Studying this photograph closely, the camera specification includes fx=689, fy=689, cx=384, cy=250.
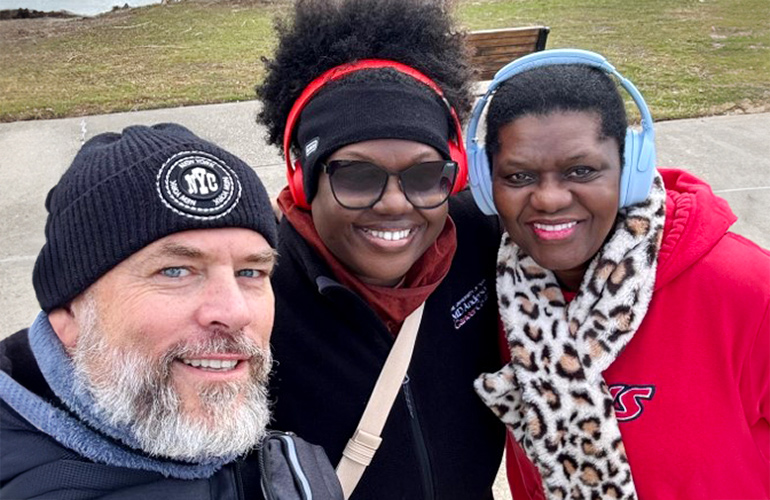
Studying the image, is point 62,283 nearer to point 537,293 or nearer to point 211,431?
point 211,431

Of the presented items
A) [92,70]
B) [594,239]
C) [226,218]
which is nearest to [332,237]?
[226,218]

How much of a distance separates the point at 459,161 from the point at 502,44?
197 inches

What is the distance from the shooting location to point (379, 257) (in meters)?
2.14

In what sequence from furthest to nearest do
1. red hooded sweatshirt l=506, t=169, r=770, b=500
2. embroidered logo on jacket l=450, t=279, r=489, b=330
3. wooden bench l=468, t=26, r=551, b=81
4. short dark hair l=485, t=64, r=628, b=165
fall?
wooden bench l=468, t=26, r=551, b=81, embroidered logo on jacket l=450, t=279, r=489, b=330, short dark hair l=485, t=64, r=628, b=165, red hooded sweatshirt l=506, t=169, r=770, b=500

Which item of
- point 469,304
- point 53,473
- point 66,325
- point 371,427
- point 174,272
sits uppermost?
point 174,272

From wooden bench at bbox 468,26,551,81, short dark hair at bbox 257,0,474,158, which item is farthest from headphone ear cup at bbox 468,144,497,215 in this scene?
wooden bench at bbox 468,26,551,81

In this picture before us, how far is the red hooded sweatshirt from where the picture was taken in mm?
1880

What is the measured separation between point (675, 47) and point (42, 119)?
871 cm

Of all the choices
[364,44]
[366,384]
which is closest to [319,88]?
[364,44]

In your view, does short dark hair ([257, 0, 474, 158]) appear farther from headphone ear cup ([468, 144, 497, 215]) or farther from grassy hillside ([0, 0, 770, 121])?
grassy hillside ([0, 0, 770, 121])

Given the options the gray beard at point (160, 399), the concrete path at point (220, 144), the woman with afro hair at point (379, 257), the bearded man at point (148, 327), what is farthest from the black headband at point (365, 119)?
the concrete path at point (220, 144)

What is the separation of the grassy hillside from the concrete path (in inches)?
15.7

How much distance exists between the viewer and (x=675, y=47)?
10.3 m

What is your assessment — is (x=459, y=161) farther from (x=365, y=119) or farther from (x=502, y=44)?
(x=502, y=44)
